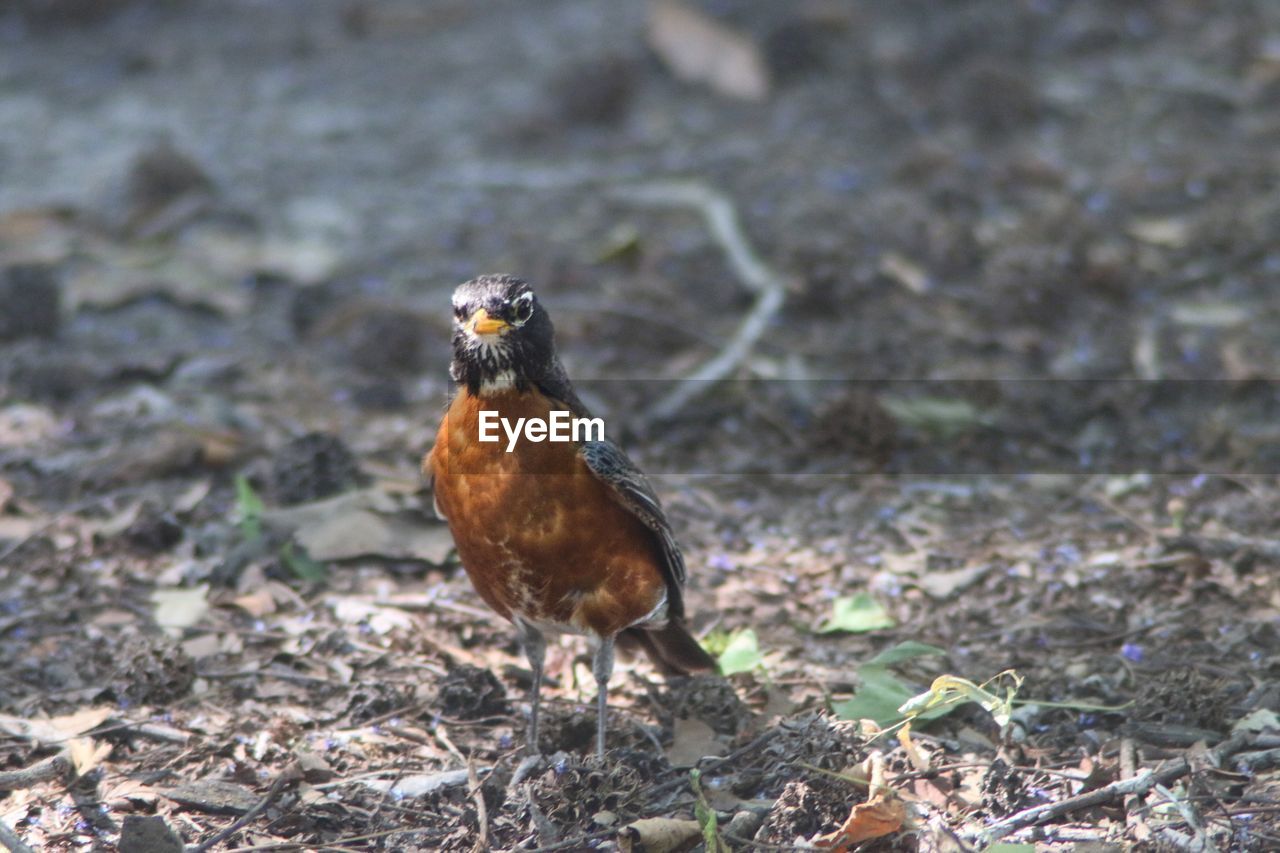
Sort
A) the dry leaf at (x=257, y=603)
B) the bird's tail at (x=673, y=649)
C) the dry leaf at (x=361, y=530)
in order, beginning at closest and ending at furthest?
1. the bird's tail at (x=673, y=649)
2. the dry leaf at (x=257, y=603)
3. the dry leaf at (x=361, y=530)

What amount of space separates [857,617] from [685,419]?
1.82 meters

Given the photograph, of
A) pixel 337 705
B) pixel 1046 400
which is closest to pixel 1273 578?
pixel 1046 400

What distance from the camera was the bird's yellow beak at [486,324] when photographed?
4.45 meters

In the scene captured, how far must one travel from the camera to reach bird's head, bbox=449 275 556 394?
448 cm

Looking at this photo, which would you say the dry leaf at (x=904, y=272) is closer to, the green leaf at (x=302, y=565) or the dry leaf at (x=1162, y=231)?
the dry leaf at (x=1162, y=231)

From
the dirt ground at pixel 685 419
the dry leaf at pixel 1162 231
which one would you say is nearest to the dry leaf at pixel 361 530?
the dirt ground at pixel 685 419

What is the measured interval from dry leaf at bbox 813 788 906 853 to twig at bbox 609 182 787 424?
3208mm

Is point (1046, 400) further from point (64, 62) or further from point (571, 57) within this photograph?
point (64, 62)

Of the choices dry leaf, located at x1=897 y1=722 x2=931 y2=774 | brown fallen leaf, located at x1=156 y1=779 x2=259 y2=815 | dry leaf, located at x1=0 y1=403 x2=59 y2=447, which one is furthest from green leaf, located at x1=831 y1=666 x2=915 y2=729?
dry leaf, located at x1=0 y1=403 x2=59 y2=447

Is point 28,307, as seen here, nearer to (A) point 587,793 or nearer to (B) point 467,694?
(B) point 467,694

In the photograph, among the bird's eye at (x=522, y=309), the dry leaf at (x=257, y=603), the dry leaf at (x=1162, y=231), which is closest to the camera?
the bird's eye at (x=522, y=309)

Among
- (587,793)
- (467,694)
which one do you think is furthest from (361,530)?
(587,793)

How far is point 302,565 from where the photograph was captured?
568 centimetres

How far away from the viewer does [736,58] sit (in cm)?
1092
